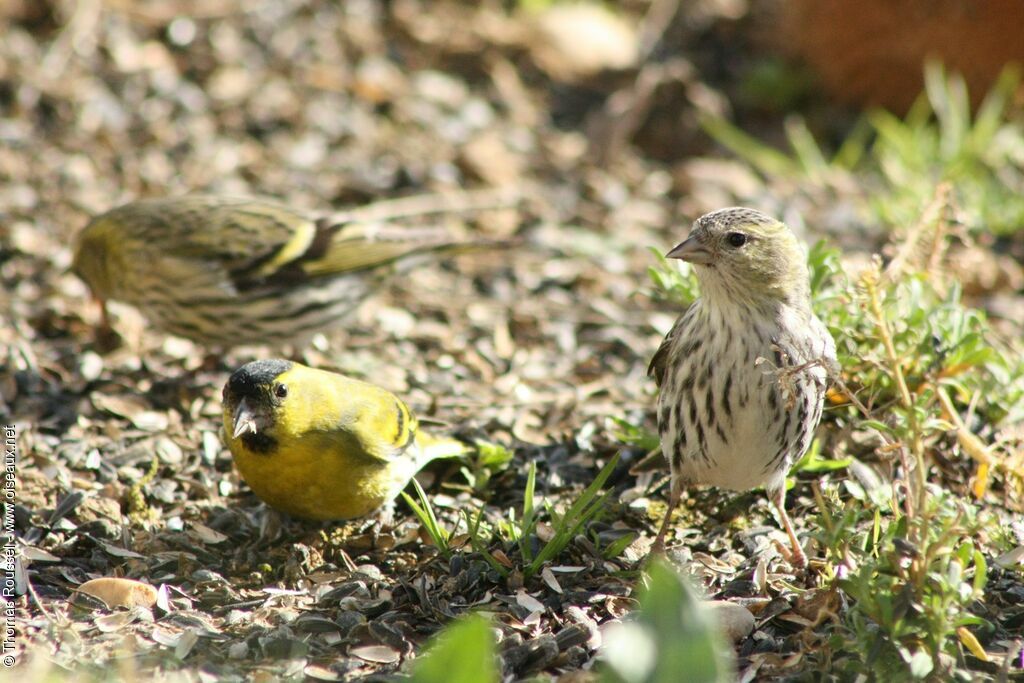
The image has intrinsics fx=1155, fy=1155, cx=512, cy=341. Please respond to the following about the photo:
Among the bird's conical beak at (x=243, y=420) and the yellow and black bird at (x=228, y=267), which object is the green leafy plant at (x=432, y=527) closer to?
the bird's conical beak at (x=243, y=420)

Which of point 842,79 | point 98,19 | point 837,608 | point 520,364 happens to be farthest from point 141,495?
point 842,79

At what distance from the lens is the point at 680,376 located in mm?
3586

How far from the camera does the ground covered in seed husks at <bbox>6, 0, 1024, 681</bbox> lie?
3.43 m

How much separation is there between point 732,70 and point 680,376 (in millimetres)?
4943

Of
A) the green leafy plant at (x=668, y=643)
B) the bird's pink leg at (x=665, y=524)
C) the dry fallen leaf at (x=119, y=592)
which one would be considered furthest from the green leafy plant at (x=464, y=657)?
the dry fallen leaf at (x=119, y=592)

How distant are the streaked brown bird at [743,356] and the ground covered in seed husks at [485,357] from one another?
0.72 feet

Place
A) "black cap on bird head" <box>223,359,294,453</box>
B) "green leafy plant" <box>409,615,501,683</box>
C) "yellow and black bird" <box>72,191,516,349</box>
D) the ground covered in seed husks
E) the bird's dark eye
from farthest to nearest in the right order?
"yellow and black bird" <box>72,191,516,349</box> → "black cap on bird head" <box>223,359,294,453</box> → the bird's dark eye → the ground covered in seed husks → "green leafy plant" <box>409,615,501,683</box>

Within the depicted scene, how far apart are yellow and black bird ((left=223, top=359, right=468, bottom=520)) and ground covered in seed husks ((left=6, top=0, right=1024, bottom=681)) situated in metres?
0.24

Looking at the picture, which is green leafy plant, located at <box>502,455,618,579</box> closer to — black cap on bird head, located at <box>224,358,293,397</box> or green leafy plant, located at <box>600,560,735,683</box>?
black cap on bird head, located at <box>224,358,293,397</box>

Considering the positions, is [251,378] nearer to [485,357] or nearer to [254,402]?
[254,402]

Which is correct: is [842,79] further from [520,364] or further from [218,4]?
[218,4]

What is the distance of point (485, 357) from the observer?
17.5 feet

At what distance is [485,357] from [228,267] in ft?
4.02

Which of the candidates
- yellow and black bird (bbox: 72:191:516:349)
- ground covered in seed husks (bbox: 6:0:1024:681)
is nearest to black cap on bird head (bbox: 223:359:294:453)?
ground covered in seed husks (bbox: 6:0:1024:681)
